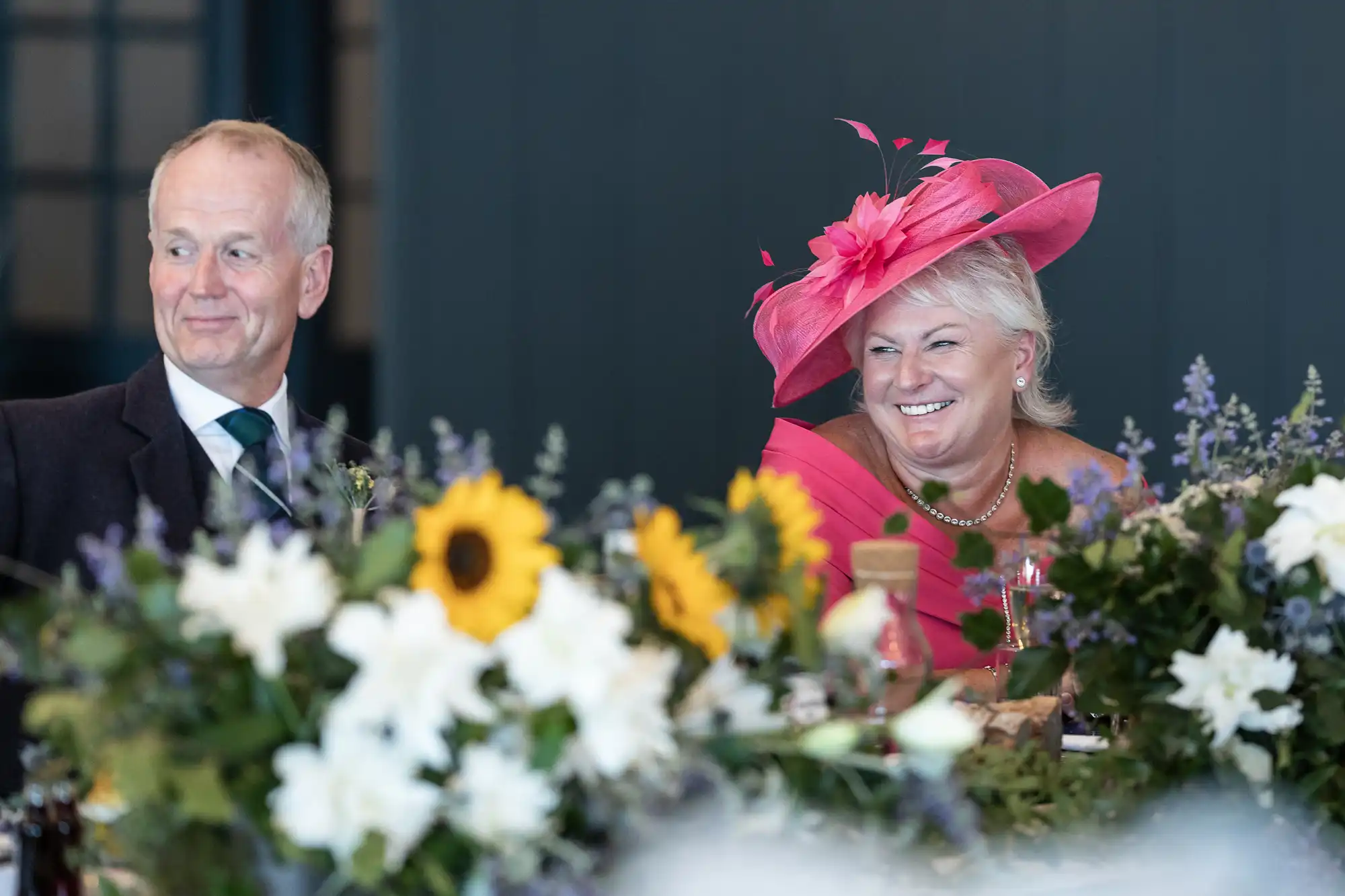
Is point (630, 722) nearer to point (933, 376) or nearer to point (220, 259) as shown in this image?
point (220, 259)

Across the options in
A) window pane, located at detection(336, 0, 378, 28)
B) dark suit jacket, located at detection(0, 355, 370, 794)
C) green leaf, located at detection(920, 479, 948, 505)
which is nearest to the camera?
green leaf, located at detection(920, 479, 948, 505)

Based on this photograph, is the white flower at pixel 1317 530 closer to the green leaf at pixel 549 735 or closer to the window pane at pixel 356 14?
the green leaf at pixel 549 735

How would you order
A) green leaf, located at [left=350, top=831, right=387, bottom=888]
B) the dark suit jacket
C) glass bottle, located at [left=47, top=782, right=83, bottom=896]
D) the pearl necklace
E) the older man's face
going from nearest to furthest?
1. green leaf, located at [left=350, top=831, right=387, bottom=888]
2. glass bottle, located at [left=47, top=782, right=83, bottom=896]
3. the dark suit jacket
4. the older man's face
5. the pearl necklace

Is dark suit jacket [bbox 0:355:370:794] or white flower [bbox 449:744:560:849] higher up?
dark suit jacket [bbox 0:355:370:794]

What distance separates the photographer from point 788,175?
4086 millimetres

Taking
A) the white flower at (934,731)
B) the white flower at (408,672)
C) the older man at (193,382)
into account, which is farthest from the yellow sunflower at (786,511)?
the older man at (193,382)

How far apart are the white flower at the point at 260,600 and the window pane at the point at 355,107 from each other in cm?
437

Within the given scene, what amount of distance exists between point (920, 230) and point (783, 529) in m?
1.59

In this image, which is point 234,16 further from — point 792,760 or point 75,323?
point 792,760

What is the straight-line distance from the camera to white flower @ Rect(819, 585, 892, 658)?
3.17ft

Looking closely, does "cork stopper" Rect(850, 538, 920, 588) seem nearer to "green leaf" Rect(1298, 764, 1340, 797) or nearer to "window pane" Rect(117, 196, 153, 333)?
Result: "green leaf" Rect(1298, 764, 1340, 797)

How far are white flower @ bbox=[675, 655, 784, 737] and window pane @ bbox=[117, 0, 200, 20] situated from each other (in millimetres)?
4351

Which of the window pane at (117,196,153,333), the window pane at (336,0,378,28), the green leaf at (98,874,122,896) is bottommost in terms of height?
the green leaf at (98,874,122,896)

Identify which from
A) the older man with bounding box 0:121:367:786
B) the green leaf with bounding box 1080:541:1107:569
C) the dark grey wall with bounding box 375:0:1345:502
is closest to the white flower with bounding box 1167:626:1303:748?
the green leaf with bounding box 1080:541:1107:569
